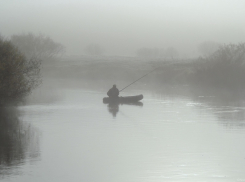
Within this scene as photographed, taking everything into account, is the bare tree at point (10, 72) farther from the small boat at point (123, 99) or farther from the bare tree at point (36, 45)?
the bare tree at point (36, 45)

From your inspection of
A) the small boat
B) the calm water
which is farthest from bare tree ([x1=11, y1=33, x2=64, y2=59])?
the calm water

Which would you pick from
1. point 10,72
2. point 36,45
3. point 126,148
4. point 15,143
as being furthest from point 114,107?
point 36,45

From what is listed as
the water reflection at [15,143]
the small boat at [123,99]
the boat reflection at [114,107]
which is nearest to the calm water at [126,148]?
the water reflection at [15,143]

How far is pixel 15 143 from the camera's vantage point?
15258mm

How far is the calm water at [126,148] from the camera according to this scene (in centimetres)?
1126

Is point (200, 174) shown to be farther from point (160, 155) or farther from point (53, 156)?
point (53, 156)

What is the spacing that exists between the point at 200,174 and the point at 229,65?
4288cm

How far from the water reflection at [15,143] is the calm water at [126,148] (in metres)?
0.03

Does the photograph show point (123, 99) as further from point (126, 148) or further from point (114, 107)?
point (126, 148)

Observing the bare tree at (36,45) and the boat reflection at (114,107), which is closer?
the boat reflection at (114,107)

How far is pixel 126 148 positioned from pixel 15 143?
368cm

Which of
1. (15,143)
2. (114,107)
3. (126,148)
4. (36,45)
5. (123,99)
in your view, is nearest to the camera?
(126,148)

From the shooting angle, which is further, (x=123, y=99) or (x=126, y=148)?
(x=123, y=99)

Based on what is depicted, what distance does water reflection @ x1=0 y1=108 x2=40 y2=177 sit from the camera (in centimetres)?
1231
